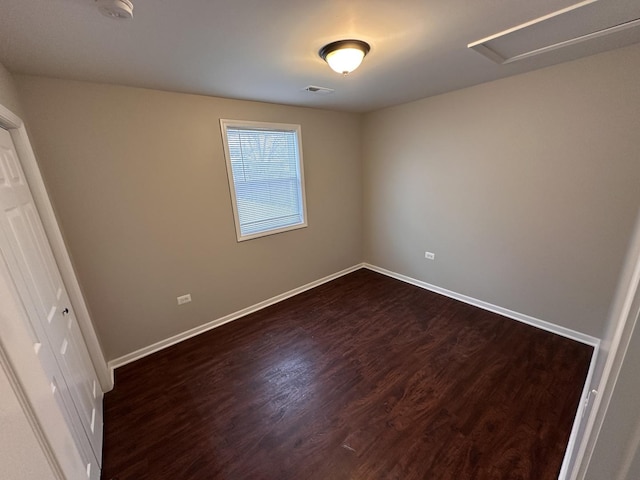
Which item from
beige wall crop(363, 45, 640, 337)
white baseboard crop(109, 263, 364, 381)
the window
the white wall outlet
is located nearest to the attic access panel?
beige wall crop(363, 45, 640, 337)

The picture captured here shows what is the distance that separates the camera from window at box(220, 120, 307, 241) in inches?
111

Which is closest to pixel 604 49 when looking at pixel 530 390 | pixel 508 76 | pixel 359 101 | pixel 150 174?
pixel 508 76

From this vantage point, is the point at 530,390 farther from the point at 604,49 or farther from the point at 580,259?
the point at 604,49

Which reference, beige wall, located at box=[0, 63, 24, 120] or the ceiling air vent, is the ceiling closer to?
beige wall, located at box=[0, 63, 24, 120]

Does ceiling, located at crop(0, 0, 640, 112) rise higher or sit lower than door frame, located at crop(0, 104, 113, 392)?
higher

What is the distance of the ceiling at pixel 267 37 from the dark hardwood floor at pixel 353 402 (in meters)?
2.42

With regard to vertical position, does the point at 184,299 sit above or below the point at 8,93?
below

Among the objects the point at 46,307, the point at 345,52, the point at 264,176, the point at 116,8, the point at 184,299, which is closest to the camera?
the point at 116,8

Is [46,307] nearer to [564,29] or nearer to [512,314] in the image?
[564,29]

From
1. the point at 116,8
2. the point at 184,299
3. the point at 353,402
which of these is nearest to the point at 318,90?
the point at 116,8

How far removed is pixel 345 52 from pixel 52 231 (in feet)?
7.45

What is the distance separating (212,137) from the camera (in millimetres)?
2590

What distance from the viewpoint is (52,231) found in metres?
1.74

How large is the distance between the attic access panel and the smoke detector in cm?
190
